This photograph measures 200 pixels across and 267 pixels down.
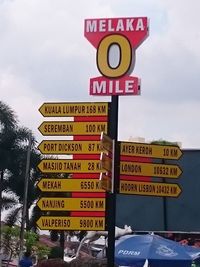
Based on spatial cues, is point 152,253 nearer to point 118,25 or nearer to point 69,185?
point 69,185

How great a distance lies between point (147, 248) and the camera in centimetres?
1800

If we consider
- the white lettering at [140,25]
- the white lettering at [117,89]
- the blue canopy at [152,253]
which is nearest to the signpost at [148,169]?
the white lettering at [117,89]

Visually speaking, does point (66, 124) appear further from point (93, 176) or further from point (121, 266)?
point (121, 266)

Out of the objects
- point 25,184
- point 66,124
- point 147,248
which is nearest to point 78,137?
point 66,124

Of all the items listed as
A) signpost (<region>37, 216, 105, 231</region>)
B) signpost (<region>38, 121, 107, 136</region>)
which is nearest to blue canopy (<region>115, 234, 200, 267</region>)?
signpost (<region>37, 216, 105, 231</region>)

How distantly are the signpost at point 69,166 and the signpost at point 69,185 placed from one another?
0.55 ft

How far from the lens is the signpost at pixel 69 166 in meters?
13.6

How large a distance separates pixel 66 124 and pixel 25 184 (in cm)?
3080

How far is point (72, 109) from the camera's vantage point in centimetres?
1390

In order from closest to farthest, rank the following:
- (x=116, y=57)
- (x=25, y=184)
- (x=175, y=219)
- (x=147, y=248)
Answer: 1. (x=116, y=57)
2. (x=147, y=248)
3. (x=175, y=219)
4. (x=25, y=184)

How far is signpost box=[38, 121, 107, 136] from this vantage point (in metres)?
13.7

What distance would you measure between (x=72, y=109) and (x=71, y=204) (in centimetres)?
172

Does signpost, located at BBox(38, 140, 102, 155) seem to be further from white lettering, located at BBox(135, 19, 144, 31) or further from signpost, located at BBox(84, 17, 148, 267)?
white lettering, located at BBox(135, 19, 144, 31)

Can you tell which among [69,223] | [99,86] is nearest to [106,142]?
[99,86]
